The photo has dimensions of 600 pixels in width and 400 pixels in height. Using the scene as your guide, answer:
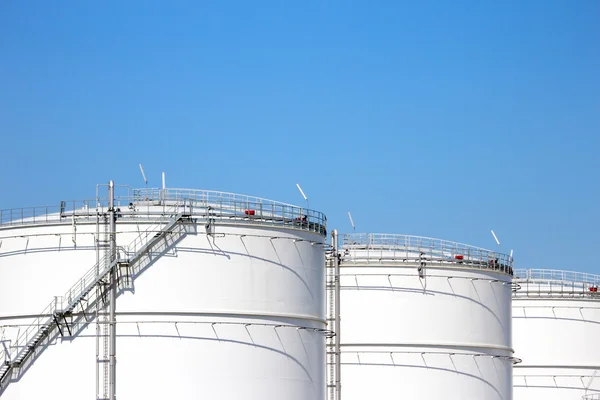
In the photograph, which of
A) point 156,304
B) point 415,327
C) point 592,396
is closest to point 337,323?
point 415,327

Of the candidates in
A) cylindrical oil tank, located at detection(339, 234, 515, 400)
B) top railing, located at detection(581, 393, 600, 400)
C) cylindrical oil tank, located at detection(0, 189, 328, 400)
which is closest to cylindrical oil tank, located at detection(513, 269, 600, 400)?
top railing, located at detection(581, 393, 600, 400)

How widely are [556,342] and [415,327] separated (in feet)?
48.0

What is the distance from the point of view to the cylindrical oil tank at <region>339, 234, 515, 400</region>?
5450 cm

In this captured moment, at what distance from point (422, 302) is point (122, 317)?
16.1 meters

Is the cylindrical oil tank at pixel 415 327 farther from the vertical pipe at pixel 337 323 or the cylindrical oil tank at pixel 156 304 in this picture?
the cylindrical oil tank at pixel 156 304

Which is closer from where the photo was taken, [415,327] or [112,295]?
[112,295]

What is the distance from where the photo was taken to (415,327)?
54.8m

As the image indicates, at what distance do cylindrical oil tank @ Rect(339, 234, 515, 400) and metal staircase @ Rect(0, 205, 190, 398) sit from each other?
526 inches

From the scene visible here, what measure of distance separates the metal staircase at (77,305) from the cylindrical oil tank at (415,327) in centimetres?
1335

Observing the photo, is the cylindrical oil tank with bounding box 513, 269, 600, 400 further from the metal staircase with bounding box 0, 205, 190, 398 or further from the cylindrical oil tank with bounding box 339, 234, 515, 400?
the metal staircase with bounding box 0, 205, 190, 398

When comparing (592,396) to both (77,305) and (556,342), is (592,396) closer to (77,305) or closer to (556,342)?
(556,342)

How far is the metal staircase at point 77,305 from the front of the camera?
43.5m

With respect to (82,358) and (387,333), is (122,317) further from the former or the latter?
(387,333)

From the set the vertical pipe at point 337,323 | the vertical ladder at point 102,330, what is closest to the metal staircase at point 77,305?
the vertical ladder at point 102,330
